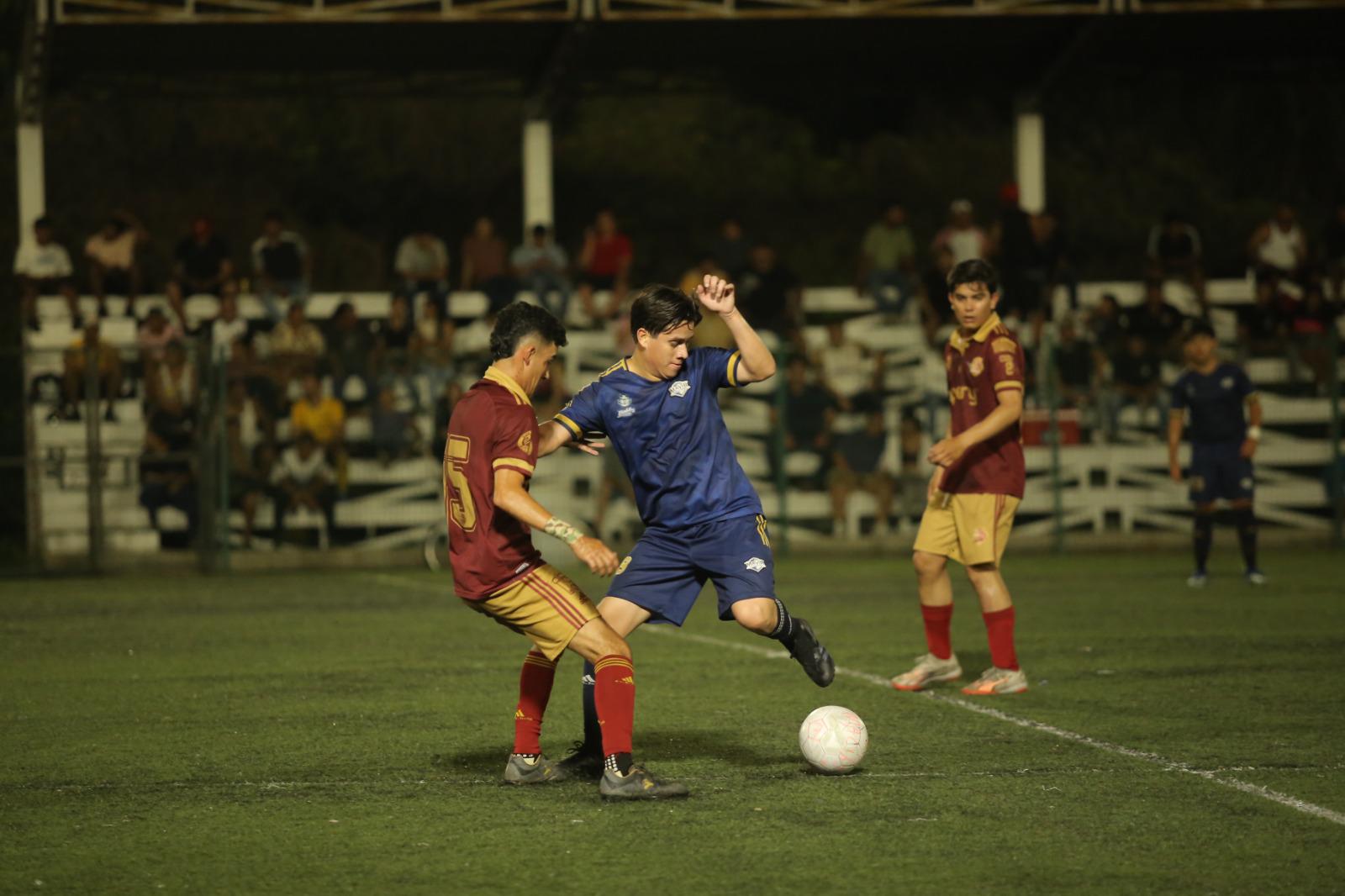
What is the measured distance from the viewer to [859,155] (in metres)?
42.7

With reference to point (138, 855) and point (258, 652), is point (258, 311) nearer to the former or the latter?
point (258, 652)

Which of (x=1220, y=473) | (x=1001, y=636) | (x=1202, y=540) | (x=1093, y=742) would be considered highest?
(x=1220, y=473)

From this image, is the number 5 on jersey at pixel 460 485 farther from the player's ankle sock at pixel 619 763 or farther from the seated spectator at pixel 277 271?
the seated spectator at pixel 277 271

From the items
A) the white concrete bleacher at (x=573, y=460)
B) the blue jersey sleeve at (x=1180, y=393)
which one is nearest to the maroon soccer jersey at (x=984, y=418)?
the blue jersey sleeve at (x=1180, y=393)

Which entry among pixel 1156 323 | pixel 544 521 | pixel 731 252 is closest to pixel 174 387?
pixel 731 252

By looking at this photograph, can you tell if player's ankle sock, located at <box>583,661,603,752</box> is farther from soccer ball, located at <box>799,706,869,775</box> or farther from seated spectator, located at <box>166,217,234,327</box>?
seated spectator, located at <box>166,217,234,327</box>

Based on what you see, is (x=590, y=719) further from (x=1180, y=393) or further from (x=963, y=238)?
(x=963, y=238)

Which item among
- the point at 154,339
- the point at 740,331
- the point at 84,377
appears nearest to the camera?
the point at 740,331

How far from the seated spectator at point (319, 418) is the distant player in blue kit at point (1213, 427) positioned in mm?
8696

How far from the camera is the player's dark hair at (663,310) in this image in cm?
626

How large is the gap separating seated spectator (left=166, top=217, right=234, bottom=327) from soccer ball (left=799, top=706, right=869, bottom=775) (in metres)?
15.5

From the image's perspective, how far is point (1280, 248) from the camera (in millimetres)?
21250

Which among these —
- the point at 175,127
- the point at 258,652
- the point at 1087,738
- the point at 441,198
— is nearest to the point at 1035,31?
the point at 258,652

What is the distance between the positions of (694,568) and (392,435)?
12166mm
